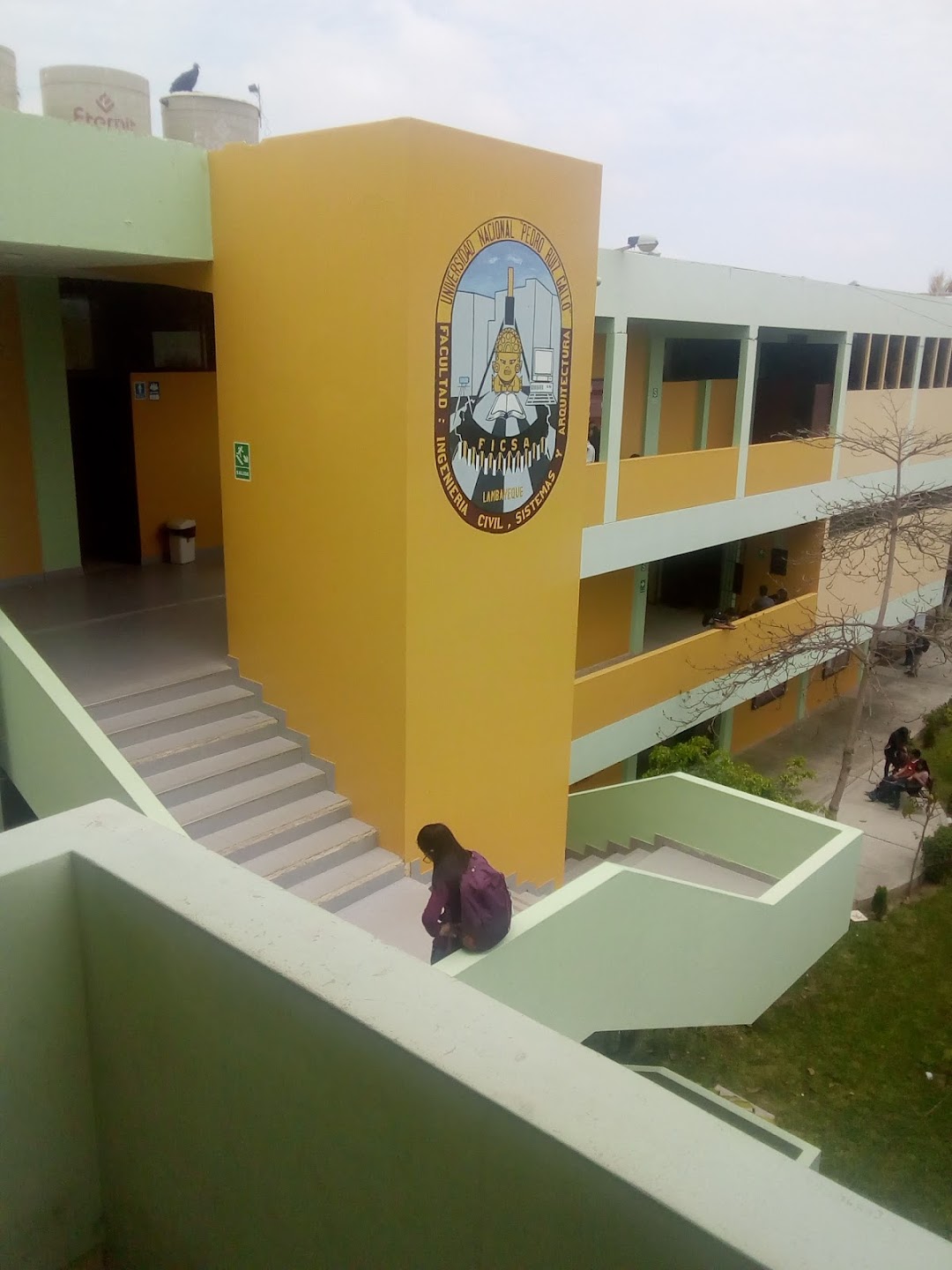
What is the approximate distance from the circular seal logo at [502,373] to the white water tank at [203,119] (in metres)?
2.66

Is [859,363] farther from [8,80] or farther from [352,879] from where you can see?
[8,80]

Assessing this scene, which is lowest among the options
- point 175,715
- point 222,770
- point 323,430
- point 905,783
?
point 905,783

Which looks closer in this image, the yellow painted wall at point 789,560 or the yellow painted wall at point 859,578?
the yellow painted wall at point 859,578

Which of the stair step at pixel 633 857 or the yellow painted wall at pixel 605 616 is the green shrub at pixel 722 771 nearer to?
the stair step at pixel 633 857

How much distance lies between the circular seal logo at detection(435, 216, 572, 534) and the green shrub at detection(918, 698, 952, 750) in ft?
46.6

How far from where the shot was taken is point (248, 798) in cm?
806

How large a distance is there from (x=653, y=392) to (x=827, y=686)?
9.13 metres

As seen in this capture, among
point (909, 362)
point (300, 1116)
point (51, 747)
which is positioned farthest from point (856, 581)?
point (300, 1116)

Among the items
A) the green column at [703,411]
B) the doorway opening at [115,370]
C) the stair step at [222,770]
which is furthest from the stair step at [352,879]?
the green column at [703,411]

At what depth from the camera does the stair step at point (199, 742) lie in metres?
7.99

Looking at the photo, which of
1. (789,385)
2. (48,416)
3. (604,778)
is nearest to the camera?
(48,416)

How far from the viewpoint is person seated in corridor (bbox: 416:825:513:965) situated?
585cm

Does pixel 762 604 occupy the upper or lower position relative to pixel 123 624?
lower

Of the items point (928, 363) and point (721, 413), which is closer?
point (721, 413)
